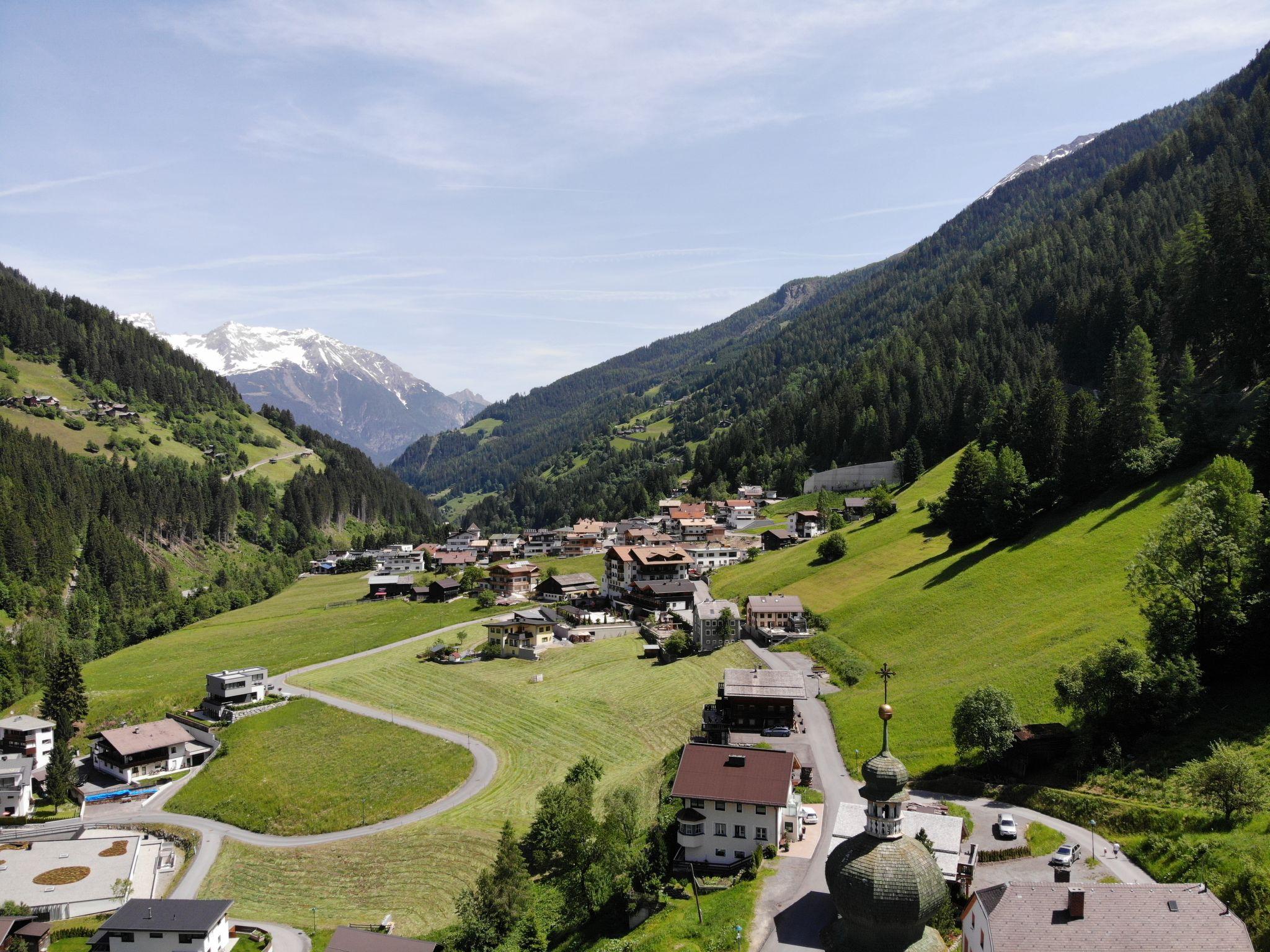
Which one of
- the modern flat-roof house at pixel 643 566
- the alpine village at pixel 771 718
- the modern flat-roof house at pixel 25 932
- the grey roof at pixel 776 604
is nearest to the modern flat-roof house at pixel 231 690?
the alpine village at pixel 771 718

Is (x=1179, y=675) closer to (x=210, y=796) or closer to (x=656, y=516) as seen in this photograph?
(x=210, y=796)

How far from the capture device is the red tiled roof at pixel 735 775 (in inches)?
1658

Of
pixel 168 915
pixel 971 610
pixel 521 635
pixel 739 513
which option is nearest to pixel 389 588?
pixel 521 635

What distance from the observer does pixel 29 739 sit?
79.0m

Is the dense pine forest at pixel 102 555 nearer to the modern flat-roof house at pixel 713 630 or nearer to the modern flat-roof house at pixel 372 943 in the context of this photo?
the modern flat-roof house at pixel 372 943

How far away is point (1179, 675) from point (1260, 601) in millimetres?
6479

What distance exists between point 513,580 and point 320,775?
66.7 meters

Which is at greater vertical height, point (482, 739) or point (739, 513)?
point (739, 513)

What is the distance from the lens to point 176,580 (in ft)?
553

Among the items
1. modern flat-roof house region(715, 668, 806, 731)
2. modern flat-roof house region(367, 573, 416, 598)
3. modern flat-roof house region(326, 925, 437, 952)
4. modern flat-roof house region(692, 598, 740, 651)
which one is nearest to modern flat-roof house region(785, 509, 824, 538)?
modern flat-roof house region(692, 598, 740, 651)

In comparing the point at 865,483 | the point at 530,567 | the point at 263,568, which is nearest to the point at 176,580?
the point at 263,568

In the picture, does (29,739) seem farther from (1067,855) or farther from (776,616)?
(1067,855)

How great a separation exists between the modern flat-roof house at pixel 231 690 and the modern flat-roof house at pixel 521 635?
26325 mm

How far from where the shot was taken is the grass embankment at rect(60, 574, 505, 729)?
91.2 meters
